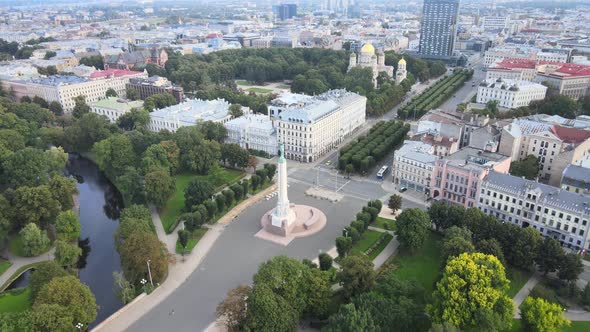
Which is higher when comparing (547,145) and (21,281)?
(547,145)

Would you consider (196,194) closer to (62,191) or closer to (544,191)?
(62,191)

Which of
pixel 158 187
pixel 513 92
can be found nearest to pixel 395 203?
pixel 158 187

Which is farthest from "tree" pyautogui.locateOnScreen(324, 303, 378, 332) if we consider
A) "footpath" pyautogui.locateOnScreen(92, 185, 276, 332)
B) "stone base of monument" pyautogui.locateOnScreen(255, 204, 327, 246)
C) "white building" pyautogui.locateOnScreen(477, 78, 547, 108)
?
"white building" pyautogui.locateOnScreen(477, 78, 547, 108)

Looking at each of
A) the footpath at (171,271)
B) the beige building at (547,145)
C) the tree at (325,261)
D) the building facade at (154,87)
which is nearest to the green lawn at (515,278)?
the tree at (325,261)

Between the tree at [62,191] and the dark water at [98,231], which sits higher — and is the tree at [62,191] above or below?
above

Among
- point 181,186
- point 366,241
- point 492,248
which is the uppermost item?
point 492,248

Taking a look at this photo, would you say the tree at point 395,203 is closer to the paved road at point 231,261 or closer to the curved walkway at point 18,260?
the paved road at point 231,261

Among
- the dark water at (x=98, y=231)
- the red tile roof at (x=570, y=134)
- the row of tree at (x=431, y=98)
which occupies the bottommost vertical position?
the dark water at (x=98, y=231)
